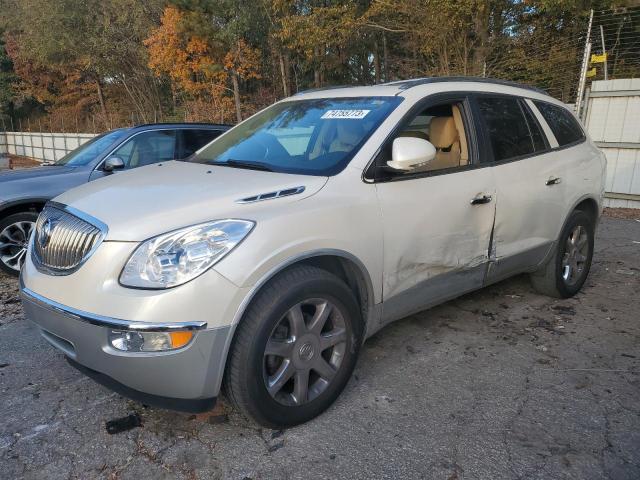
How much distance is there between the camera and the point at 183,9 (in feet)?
70.4

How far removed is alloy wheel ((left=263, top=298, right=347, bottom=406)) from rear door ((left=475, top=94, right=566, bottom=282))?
60.2 inches

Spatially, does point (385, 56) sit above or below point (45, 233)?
above

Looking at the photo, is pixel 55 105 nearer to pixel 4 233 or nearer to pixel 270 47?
pixel 270 47

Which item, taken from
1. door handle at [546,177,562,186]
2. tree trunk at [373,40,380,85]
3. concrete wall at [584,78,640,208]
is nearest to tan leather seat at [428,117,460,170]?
door handle at [546,177,562,186]

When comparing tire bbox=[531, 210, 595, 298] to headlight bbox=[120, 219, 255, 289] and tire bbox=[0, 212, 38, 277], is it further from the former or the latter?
tire bbox=[0, 212, 38, 277]

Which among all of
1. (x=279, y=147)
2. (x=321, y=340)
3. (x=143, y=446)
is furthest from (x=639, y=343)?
(x=143, y=446)

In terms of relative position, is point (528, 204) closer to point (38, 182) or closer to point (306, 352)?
point (306, 352)

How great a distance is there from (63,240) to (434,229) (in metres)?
2.11

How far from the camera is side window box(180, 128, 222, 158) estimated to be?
6570mm

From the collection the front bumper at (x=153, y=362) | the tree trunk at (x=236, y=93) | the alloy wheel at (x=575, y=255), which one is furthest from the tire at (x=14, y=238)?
the tree trunk at (x=236, y=93)

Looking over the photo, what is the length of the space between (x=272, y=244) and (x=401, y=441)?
3.92 ft

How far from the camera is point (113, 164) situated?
17.9ft

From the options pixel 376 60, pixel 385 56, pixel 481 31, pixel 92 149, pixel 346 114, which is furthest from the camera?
pixel 376 60

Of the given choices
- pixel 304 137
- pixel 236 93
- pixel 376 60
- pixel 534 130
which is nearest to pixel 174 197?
pixel 304 137
